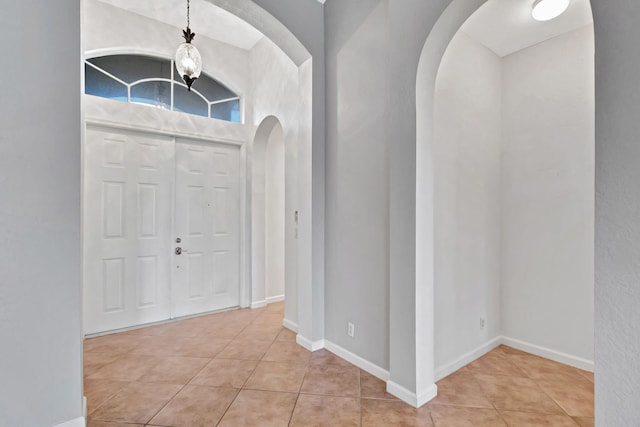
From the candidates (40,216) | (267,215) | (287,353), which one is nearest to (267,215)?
(267,215)

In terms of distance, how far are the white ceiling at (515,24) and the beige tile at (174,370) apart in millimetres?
3674

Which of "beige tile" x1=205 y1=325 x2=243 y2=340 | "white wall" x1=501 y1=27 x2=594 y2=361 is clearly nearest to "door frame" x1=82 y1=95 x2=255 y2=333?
"beige tile" x1=205 y1=325 x2=243 y2=340

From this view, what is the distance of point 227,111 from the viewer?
13.1 feet

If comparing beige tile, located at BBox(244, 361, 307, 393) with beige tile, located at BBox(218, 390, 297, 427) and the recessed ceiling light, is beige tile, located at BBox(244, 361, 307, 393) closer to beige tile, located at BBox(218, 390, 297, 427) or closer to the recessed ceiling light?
beige tile, located at BBox(218, 390, 297, 427)

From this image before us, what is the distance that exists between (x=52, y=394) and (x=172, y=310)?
2.02 meters

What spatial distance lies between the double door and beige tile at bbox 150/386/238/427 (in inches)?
67.1

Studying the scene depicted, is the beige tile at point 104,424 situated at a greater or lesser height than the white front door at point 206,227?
lesser

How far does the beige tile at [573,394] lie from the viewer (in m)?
1.90

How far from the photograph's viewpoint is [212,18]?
11.3ft

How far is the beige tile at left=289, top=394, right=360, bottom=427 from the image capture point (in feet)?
5.82

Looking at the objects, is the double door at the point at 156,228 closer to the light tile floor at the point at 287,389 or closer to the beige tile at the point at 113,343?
the beige tile at the point at 113,343

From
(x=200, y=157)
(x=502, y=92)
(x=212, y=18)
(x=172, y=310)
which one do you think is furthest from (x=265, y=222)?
(x=502, y=92)

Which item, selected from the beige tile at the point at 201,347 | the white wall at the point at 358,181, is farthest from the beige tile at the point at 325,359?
the beige tile at the point at 201,347

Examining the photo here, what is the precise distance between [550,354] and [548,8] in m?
2.88
